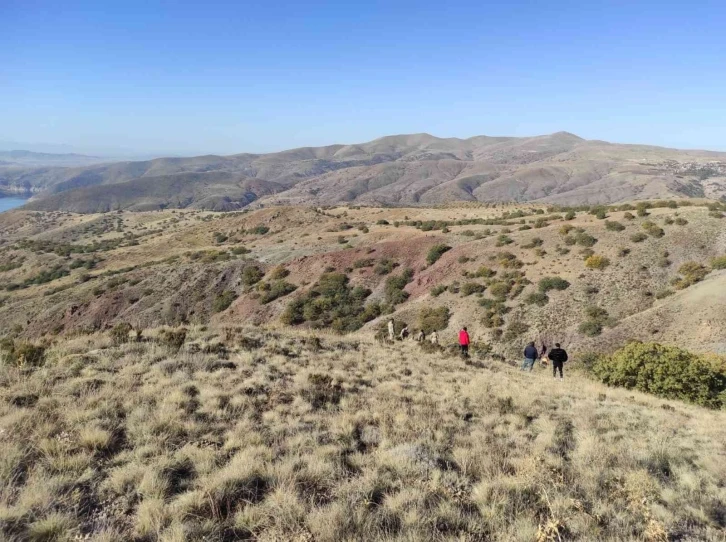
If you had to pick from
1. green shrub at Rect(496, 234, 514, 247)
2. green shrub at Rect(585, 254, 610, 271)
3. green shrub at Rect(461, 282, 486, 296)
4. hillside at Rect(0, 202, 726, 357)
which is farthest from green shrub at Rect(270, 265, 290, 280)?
green shrub at Rect(585, 254, 610, 271)

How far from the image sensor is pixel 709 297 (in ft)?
82.5

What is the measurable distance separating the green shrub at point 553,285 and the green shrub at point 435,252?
490 inches

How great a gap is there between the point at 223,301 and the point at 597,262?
3631 cm

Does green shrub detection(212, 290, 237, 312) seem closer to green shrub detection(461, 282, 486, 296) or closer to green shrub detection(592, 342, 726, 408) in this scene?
green shrub detection(461, 282, 486, 296)

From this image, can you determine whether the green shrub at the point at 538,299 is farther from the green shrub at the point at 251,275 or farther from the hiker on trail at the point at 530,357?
the green shrub at the point at 251,275

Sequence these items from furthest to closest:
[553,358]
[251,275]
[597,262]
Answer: [251,275] → [597,262] → [553,358]

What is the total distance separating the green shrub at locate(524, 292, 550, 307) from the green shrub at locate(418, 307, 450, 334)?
250 inches

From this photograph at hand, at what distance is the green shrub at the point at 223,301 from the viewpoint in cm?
4403

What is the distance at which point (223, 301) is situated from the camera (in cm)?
4478

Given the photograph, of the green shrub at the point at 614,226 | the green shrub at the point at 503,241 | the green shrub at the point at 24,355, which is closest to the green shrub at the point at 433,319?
the green shrub at the point at 503,241

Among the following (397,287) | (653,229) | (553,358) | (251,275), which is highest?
(653,229)

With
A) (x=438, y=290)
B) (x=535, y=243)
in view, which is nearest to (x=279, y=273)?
(x=438, y=290)

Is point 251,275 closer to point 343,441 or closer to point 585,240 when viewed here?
point 585,240

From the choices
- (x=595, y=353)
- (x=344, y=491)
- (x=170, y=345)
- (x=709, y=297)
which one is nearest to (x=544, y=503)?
(x=344, y=491)
